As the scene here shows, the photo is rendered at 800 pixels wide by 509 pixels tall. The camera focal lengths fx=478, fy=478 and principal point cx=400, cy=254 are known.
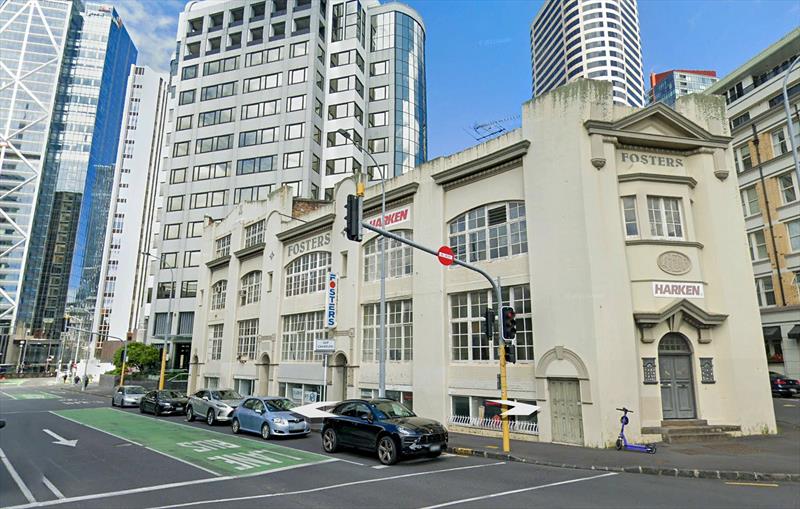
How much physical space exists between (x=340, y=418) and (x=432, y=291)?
7236 millimetres

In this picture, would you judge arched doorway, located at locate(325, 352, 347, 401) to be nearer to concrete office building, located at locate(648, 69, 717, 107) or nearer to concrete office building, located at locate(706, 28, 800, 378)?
concrete office building, located at locate(706, 28, 800, 378)

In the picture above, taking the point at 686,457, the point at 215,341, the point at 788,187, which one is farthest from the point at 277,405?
the point at 788,187

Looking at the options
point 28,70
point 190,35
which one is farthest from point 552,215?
point 28,70

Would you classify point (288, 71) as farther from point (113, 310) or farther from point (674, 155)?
point (113, 310)

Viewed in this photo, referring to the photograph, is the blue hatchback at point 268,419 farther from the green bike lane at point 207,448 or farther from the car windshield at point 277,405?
the green bike lane at point 207,448

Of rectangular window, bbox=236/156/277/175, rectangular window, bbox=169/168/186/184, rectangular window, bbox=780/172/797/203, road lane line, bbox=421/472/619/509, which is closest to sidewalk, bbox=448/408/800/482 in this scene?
road lane line, bbox=421/472/619/509

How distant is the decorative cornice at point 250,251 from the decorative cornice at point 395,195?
34.7 feet

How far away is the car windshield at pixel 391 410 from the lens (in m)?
13.2

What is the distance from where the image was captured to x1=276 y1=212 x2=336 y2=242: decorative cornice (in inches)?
1027

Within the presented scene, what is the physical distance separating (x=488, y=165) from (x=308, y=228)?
1268 centimetres

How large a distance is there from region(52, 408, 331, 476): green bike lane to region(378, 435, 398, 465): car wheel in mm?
1639

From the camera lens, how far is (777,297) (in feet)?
111

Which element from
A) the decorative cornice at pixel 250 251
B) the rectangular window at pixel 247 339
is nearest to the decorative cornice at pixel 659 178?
the decorative cornice at pixel 250 251

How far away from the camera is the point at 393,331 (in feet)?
71.2
